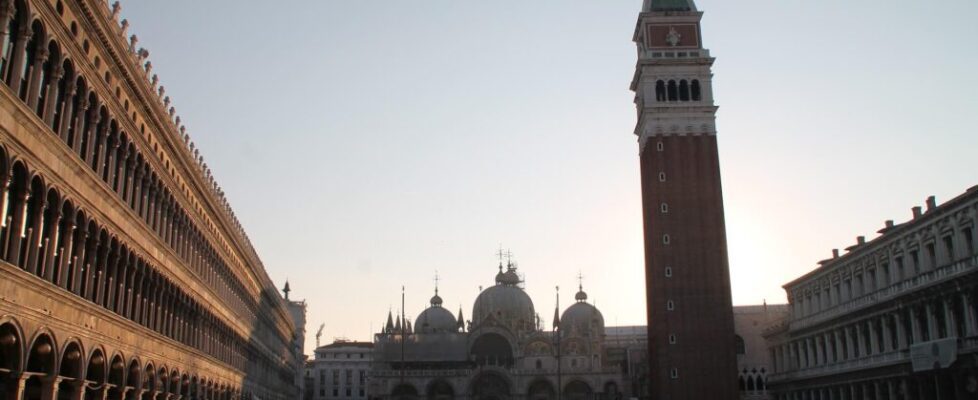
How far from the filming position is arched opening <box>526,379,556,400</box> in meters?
101

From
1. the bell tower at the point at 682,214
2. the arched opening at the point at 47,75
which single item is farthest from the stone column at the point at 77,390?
the bell tower at the point at 682,214

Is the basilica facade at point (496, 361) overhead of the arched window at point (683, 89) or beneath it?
beneath

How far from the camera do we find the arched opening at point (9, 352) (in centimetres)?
1842

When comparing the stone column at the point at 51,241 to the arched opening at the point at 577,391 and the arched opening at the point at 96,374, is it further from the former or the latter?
the arched opening at the point at 577,391

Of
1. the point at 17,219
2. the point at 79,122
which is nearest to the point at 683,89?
the point at 79,122

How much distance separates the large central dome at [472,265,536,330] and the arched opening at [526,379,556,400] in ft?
39.5

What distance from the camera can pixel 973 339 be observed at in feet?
130

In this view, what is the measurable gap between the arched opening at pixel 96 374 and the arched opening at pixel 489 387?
3072 inches

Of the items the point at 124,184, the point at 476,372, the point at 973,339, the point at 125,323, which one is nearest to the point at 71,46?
the point at 124,184

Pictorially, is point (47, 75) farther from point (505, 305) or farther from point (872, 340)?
point (505, 305)

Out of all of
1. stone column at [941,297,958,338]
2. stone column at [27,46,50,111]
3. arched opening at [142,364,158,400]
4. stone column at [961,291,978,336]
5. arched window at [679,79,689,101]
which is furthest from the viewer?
arched window at [679,79,689,101]

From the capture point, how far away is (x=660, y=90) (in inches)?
2721

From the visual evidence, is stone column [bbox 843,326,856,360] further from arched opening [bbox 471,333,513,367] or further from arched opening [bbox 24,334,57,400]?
arched opening [bbox 471,333,513,367]

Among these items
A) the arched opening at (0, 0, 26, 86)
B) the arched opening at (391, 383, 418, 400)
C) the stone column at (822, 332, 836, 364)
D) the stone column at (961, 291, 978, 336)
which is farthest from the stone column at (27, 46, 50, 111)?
the arched opening at (391, 383, 418, 400)
